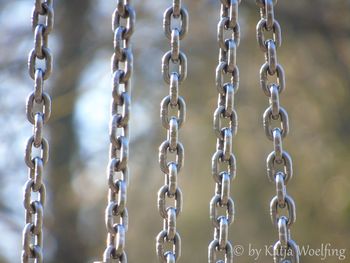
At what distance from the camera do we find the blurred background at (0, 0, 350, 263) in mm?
6207

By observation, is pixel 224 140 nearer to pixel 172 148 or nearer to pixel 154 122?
pixel 172 148

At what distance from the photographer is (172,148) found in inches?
74.4

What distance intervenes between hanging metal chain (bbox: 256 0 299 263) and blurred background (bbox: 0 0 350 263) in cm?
399

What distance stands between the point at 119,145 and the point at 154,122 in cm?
536

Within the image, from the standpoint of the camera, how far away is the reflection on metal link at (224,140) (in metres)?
1.91
